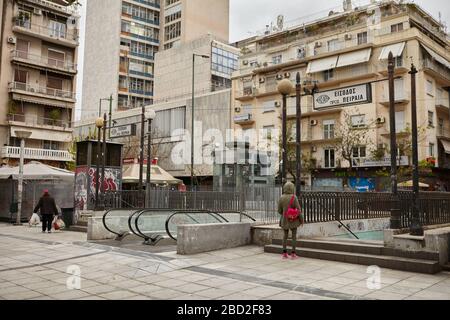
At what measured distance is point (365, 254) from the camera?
29.9ft

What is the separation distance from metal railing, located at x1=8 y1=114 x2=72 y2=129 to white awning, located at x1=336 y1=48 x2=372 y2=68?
28.2 metres

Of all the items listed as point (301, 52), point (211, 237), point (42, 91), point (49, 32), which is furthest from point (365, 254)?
point (49, 32)

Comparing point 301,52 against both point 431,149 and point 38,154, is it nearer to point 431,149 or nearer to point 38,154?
point 431,149

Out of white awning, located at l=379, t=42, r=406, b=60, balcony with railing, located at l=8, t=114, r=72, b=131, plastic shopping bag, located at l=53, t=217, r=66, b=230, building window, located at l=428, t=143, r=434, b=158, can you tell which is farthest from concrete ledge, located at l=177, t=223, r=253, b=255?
balcony with railing, located at l=8, t=114, r=72, b=131

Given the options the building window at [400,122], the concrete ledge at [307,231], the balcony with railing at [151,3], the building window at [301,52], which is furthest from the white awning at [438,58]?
the balcony with railing at [151,3]

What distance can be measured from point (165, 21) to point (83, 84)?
60.3ft

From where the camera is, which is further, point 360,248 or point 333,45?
point 333,45

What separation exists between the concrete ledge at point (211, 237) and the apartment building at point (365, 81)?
24166 millimetres

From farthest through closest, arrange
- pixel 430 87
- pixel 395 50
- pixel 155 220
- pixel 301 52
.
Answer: pixel 301 52, pixel 430 87, pixel 395 50, pixel 155 220

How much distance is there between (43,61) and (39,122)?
6.07 m

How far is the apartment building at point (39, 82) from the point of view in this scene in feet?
132

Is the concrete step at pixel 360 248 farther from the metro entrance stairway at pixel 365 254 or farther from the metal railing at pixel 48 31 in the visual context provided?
the metal railing at pixel 48 31

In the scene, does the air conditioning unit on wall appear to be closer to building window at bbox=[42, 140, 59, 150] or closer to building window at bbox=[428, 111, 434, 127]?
building window at bbox=[42, 140, 59, 150]

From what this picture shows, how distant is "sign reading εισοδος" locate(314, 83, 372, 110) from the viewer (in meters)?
10.3
